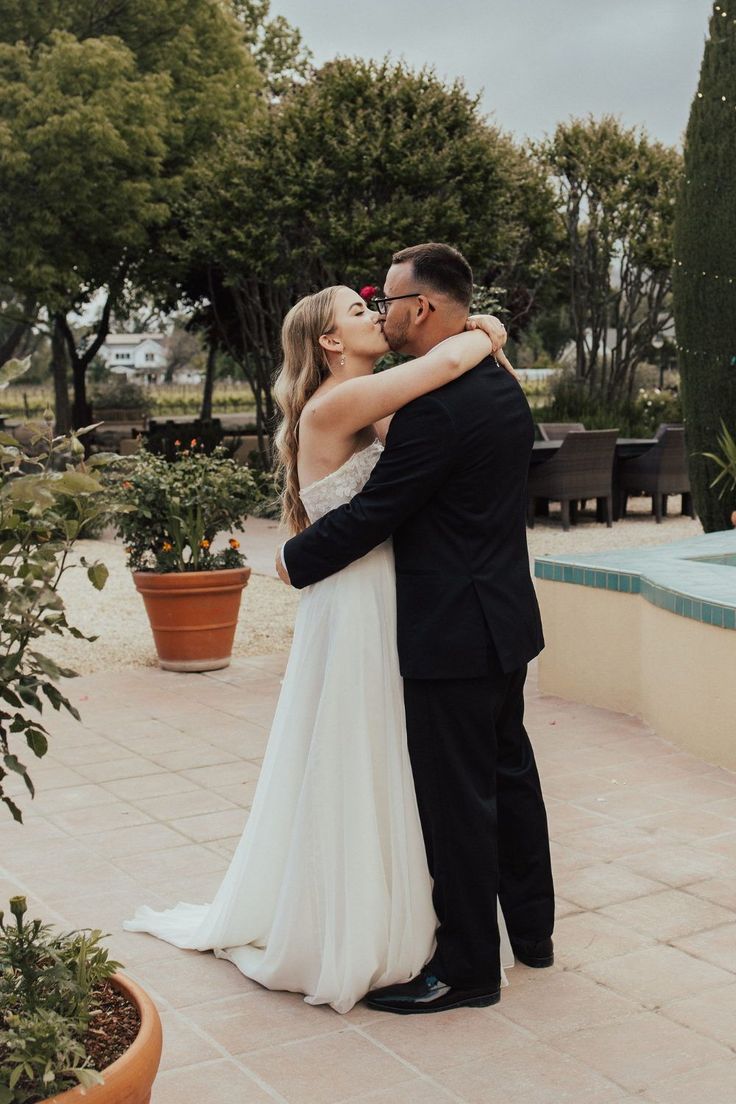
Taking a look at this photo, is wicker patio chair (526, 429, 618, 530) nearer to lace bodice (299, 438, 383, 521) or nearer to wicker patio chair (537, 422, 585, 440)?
wicker patio chair (537, 422, 585, 440)

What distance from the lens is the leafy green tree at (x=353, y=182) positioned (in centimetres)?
1642

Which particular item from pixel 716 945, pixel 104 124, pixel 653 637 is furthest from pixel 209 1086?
pixel 104 124

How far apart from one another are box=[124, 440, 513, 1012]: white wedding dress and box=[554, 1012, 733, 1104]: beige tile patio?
0.49 meters

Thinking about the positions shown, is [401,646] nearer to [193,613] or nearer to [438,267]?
[438,267]

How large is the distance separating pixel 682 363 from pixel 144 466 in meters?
5.15

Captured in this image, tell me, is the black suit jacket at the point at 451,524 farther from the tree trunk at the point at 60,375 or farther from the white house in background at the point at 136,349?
the white house in background at the point at 136,349

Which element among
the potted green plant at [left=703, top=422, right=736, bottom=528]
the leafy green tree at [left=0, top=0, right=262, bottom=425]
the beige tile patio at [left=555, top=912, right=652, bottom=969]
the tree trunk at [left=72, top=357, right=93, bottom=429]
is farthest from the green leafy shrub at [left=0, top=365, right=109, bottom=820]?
the tree trunk at [left=72, top=357, right=93, bottom=429]

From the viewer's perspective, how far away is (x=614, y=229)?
2206 cm

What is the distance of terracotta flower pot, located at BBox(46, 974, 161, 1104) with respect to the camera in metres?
2.21

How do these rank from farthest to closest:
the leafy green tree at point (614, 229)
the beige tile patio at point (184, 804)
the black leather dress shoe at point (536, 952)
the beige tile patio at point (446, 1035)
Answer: the leafy green tree at point (614, 229) → the beige tile patio at point (184, 804) → the black leather dress shoe at point (536, 952) → the beige tile patio at point (446, 1035)

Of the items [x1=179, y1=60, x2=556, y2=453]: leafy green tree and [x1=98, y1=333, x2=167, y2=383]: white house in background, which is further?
[x1=98, y1=333, x2=167, y2=383]: white house in background

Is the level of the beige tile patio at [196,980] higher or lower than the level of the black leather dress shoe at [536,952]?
lower

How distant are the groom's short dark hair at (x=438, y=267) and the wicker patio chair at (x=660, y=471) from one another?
12.0 metres

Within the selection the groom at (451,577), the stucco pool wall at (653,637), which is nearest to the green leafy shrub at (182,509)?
the stucco pool wall at (653,637)
